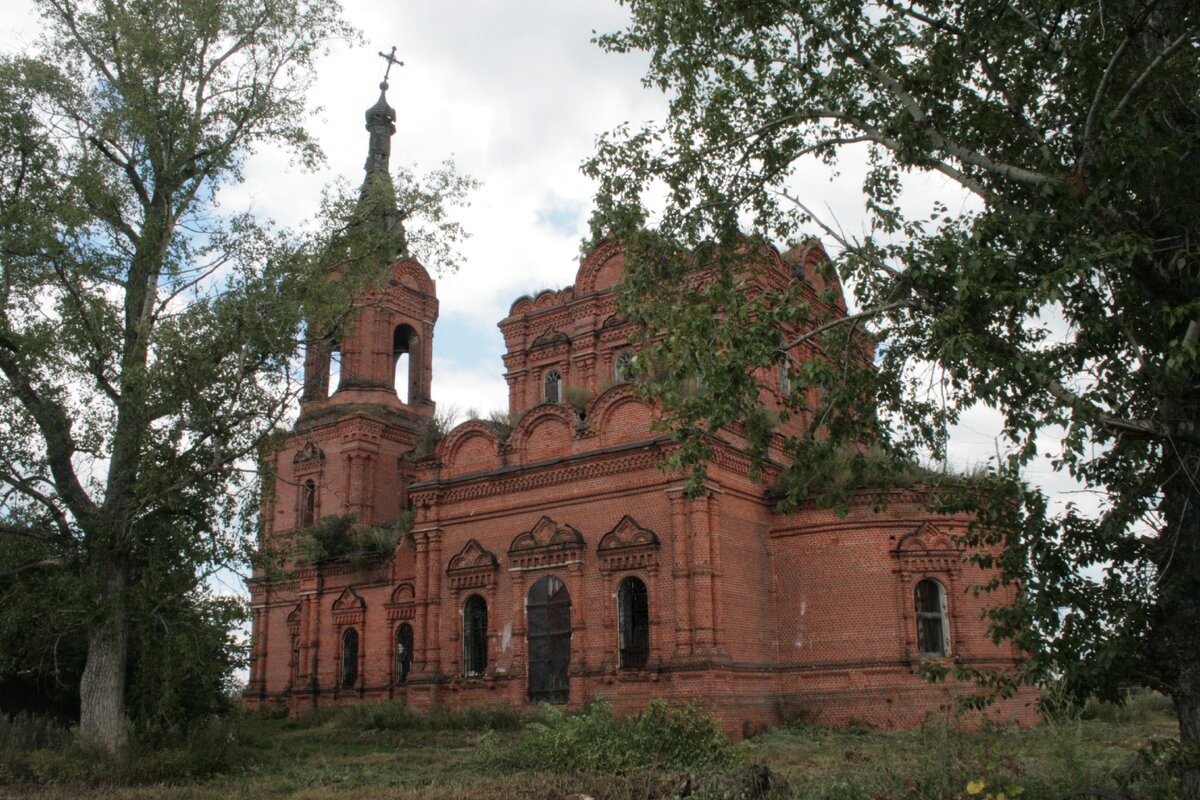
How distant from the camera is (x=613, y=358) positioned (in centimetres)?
2536

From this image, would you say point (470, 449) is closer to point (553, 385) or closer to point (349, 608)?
point (553, 385)

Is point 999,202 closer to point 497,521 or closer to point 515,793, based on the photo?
point 515,793

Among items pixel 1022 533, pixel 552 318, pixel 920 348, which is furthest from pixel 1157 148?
pixel 552 318

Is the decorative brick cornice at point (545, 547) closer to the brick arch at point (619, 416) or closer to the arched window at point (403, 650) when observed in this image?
the brick arch at point (619, 416)

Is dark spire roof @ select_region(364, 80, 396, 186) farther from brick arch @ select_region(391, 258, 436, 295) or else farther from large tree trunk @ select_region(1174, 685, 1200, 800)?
large tree trunk @ select_region(1174, 685, 1200, 800)

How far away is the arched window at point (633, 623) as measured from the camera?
18.4 meters

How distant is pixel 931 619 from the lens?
61.3 feet

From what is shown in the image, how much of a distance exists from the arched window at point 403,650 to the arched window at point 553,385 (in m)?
6.77

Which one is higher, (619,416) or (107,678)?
(619,416)

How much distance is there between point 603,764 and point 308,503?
1859cm

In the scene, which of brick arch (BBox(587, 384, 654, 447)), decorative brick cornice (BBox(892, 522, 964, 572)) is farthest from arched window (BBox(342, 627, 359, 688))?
decorative brick cornice (BBox(892, 522, 964, 572))

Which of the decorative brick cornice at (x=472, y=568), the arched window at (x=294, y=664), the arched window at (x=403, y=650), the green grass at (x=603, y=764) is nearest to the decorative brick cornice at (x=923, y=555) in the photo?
the green grass at (x=603, y=764)

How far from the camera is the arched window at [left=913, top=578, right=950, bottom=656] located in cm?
1855

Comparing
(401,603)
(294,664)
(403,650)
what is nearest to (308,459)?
(294,664)
